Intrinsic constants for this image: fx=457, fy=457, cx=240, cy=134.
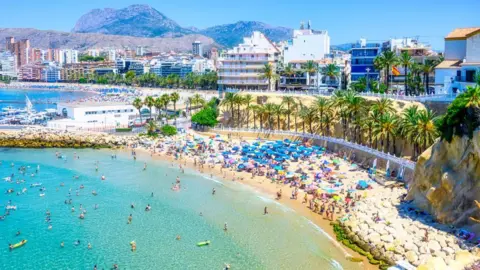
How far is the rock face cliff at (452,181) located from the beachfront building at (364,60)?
47.4 meters

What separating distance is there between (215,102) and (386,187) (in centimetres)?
4532

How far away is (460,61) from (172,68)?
150 m

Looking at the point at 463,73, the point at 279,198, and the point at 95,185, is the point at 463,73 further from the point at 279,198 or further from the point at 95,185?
the point at 95,185

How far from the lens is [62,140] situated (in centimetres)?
6962

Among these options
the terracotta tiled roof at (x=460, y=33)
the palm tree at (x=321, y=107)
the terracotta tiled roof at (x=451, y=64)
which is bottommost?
the palm tree at (x=321, y=107)

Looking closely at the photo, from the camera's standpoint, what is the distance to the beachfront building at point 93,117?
7906 cm

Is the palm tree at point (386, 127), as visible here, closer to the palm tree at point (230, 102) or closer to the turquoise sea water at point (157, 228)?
the turquoise sea water at point (157, 228)

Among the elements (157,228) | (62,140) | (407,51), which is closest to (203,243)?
(157,228)

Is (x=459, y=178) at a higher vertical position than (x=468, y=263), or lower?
higher

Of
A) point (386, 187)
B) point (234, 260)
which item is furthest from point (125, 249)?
point (386, 187)

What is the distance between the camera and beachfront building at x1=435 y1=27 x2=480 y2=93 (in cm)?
4912

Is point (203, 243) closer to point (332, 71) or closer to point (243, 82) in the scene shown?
point (332, 71)

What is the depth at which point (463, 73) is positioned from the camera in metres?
49.9

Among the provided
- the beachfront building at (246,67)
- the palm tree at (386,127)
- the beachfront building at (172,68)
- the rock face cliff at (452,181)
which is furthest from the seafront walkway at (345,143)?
the beachfront building at (172,68)
